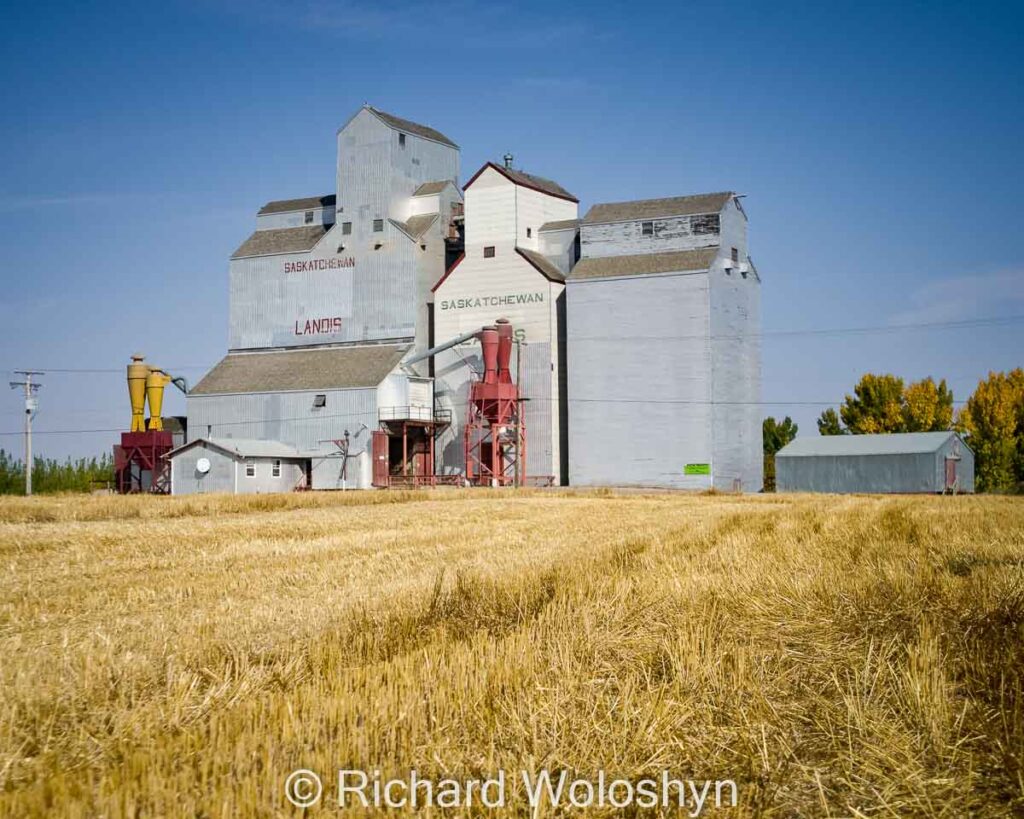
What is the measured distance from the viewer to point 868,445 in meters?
65.6

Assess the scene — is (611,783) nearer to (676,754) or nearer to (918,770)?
(676,754)

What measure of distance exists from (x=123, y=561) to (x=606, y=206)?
173 feet

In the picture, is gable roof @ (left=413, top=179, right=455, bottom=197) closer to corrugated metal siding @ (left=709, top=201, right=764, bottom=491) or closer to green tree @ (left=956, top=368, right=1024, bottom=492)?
corrugated metal siding @ (left=709, top=201, right=764, bottom=491)

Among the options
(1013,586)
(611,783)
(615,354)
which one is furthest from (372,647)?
(615,354)

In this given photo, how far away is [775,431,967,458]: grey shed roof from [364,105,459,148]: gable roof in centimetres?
3051

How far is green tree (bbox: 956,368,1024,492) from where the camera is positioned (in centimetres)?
8231

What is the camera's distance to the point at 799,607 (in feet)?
→ 28.6

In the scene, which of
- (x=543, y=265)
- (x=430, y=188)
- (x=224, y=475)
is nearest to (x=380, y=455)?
(x=224, y=475)

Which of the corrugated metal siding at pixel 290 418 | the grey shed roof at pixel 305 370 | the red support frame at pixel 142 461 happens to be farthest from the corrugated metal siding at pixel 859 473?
the red support frame at pixel 142 461

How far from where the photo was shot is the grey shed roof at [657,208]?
6028 centimetres

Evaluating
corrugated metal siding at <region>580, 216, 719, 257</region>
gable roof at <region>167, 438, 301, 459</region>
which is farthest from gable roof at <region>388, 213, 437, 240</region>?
gable roof at <region>167, 438, 301, 459</region>

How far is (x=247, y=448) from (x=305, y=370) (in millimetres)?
7093

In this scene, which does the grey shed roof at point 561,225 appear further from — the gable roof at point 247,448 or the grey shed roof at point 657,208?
the gable roof at point 247,448

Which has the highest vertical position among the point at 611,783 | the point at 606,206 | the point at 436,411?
the point at 606,206
